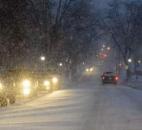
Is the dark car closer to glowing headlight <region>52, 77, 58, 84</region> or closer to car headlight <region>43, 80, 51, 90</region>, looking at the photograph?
glowing headlight <region>52, 77, 58, 84</region>

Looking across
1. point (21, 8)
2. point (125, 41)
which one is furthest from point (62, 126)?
point (125, 41)

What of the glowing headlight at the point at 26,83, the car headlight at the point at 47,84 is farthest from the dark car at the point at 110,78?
the glowing headlight at the point at 26,83

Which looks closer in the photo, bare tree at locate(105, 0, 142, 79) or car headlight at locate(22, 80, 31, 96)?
car headlight at locate(22, 80, 31, 96)

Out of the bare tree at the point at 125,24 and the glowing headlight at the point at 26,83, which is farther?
the bare tree at the point at 125,24

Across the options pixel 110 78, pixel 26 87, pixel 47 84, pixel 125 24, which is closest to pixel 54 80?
pixel 47 84

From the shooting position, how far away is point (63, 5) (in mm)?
79250

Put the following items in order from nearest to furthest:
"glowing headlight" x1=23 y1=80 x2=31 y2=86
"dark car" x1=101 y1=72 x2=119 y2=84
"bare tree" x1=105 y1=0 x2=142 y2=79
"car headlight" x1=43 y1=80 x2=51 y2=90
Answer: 1. "glowing headlight" x1=23 y1=80 x2=31 y2=86
2. "car headlight" x1=43 y1=80 x2=51 y2=90
3. "dark car" x1=101 y1=72 x2=119 y2=84
4. "bare tree" x1=105 y1=0 x2=142 y2=79

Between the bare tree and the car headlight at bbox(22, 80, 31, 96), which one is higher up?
the bare tree

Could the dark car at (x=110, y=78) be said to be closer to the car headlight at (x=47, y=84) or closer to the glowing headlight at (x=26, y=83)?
the car headlight at (x=47, y=84)

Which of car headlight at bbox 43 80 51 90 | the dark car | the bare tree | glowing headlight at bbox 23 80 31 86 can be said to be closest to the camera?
glowing headlight at bbox 23 80 31 86

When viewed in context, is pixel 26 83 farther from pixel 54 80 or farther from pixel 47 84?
pixel 54 80

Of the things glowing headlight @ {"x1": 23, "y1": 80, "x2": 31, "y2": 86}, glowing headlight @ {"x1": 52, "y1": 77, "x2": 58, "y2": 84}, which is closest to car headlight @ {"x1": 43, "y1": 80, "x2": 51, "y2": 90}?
glowing headlight @ {"x1": 52, "y1": 77, "x2": 58, "y2": 84}

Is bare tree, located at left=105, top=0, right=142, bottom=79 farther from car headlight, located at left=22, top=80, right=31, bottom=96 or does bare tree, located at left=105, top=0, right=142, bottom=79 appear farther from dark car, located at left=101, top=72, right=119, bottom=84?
car headlight, located at left=22, top=80, right=31, bottom=96

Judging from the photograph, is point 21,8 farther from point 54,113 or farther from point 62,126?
point 62,126
